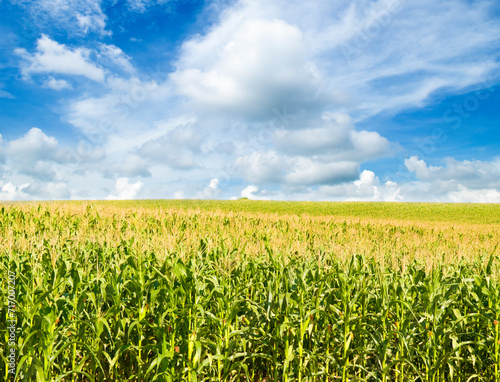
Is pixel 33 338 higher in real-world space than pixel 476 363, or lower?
higher

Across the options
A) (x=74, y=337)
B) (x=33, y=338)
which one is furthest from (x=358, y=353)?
(x=33, y=338)

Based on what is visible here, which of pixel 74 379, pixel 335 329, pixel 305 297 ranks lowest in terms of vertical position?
pixel 74 379

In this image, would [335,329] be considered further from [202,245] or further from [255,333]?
[202,245]

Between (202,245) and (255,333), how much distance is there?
158 inches

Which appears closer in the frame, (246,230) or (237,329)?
(237,329)

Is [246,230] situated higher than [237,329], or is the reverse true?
[246,230]

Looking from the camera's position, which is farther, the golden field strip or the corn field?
the golden field strip

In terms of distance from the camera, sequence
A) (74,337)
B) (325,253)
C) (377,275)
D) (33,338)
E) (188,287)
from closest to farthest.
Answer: (33,338) → (74,337) → (188,287) → (377,275) → (325,253)

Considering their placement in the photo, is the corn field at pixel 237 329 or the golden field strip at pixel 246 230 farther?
the golden field strip at pixel 246 230

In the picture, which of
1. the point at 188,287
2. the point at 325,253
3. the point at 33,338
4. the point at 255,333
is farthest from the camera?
the point at 325,253

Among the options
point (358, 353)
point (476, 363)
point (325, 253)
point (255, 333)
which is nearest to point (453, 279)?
point (476, 363)

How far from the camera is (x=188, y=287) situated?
4859 mm

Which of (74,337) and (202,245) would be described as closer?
(74,337)

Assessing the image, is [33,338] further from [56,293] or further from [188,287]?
[188,287]
